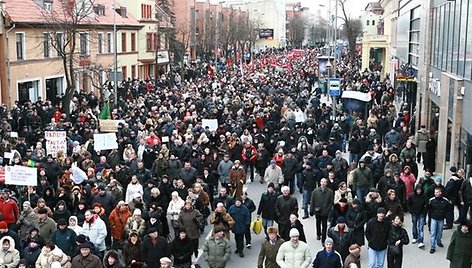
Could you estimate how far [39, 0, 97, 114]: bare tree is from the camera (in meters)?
32.4

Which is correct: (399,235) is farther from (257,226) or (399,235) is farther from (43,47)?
(43,47)

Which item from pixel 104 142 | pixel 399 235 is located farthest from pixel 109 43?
pixel 399 235

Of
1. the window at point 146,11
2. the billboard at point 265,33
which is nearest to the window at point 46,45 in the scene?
the window at point 146,11

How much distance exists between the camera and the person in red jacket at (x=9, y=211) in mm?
14062

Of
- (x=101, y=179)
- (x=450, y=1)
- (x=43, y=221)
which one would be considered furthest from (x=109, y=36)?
(x=43, y=221)

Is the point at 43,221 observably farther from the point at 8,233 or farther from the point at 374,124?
the point at 374,124

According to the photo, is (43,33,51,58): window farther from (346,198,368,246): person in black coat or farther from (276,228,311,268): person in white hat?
(276,228,311,268): person in white hat

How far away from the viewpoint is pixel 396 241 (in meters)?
12.9

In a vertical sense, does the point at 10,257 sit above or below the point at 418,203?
below

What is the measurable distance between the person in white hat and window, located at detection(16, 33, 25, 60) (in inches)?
1154

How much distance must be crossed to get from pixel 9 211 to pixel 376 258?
701 centimetres

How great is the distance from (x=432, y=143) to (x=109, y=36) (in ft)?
110

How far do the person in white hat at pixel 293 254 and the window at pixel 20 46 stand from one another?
29.3 metres

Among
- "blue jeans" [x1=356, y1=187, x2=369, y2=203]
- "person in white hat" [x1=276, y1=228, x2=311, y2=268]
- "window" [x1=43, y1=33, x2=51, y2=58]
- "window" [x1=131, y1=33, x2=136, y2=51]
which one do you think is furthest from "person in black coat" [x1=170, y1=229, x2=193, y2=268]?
"window" [x1=131, y1=33, x2=136, y2=51]
